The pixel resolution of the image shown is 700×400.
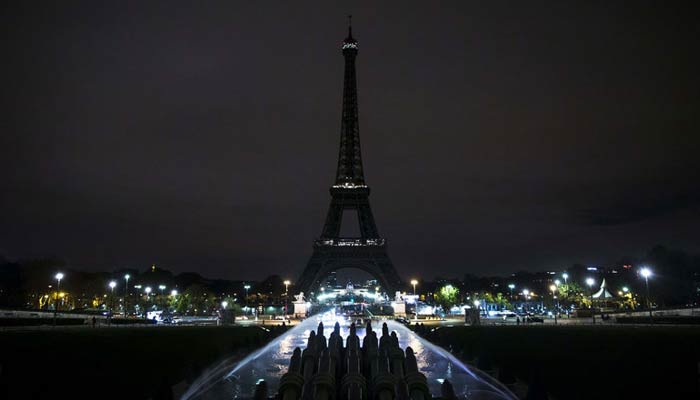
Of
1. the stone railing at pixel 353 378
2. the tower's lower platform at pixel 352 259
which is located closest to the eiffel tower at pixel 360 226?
the tower's lower platform at pixel 352 259

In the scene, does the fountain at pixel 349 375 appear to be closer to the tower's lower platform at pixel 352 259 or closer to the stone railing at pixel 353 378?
the stone railing at pixel 353 378

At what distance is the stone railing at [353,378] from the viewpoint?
36.1ft

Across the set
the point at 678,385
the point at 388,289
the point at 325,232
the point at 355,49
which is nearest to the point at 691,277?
the point at 388,289

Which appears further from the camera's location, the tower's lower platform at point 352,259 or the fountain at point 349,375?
the tower's lower platform at point 352,259

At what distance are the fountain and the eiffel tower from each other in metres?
78.5

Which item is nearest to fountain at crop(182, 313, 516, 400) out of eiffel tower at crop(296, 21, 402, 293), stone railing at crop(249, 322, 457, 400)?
stone railing at crop(249, 322, 457, 400)

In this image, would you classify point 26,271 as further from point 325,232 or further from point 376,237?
point 376,237

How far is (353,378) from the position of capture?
11.4 m

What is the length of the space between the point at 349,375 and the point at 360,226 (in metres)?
99.4

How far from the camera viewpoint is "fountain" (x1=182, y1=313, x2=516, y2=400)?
11.1m

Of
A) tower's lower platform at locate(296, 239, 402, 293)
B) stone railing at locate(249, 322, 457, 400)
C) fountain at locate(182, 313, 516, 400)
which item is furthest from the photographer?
tower's lower platform at locate(296, 239, 402, 293)

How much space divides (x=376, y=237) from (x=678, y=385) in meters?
91.9

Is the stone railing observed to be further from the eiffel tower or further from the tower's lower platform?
the tower's lower platform

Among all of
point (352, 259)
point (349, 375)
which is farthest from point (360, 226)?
point (349, 375)
